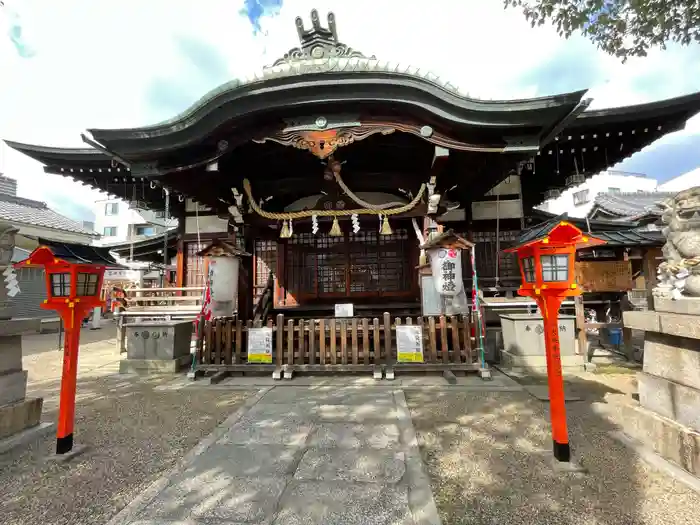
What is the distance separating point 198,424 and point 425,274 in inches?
189

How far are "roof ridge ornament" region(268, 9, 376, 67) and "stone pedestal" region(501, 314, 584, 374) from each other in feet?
23.9

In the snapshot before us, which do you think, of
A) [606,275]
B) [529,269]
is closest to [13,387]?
[529,269]

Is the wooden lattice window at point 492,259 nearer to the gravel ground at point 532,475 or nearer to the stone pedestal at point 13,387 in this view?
the gravel ground at point 532,475

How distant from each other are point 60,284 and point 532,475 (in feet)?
17.3

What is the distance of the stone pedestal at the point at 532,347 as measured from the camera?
6.75 m

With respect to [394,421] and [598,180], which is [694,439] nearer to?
[394,421]

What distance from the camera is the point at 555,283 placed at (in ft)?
10.9

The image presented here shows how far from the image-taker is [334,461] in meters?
3.30

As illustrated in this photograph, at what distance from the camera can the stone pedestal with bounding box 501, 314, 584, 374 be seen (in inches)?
266

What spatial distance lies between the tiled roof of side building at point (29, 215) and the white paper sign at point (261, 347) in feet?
58.0

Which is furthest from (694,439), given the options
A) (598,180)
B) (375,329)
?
(598,180)

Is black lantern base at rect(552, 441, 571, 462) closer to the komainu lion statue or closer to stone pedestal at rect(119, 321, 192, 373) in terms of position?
the komainu lion statue

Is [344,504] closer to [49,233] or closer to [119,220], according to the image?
[49,233]

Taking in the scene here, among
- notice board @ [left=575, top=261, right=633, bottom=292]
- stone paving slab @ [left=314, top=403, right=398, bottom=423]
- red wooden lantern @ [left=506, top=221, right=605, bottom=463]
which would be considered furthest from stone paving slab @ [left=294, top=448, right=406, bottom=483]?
notice board @ [left=575, top=261, right=633, bottom=292]
